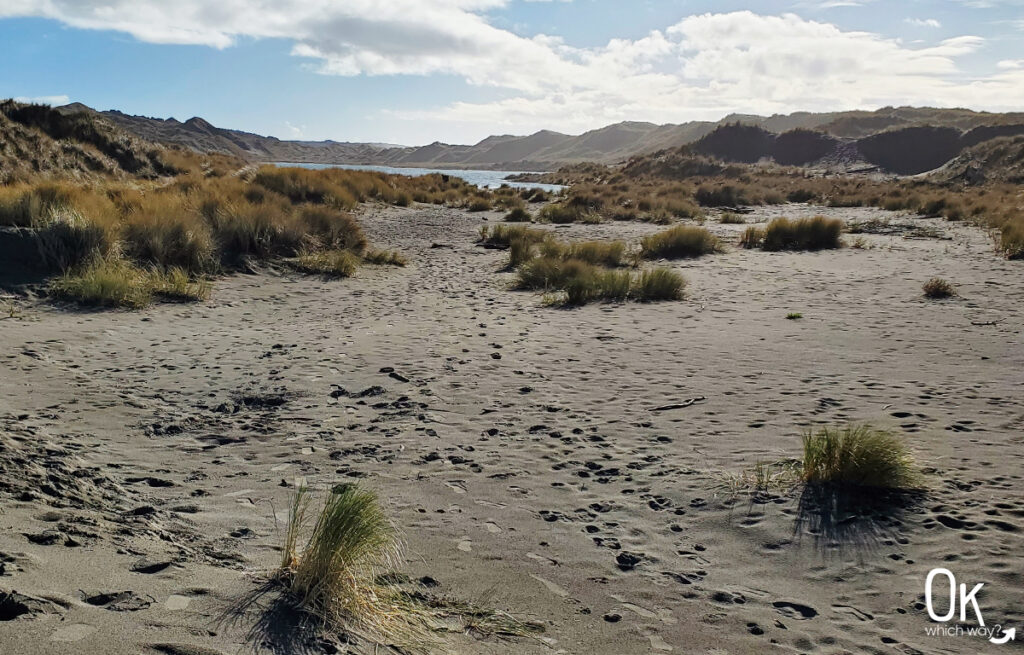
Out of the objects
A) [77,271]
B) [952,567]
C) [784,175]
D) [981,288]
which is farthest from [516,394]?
[784,175]

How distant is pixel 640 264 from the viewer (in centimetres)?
→ 1366

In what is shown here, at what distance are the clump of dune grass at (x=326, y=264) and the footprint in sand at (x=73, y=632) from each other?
1038 cm

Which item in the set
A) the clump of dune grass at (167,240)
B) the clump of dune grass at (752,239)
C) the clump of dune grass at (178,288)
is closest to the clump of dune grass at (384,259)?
the clump of dune grass at (167,240)

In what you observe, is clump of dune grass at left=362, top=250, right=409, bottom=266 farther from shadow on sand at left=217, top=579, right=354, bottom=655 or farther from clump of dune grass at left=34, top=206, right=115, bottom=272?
shadow on sand at left=217, top=579, right=354, bottom=655

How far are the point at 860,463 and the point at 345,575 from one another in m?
3.01

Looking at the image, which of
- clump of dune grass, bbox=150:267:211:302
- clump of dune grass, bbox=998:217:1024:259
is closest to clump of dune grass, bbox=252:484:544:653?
clump of dune grass, bbox=150:267:211:302

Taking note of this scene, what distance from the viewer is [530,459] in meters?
4.79

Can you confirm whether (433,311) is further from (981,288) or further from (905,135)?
(905,135)

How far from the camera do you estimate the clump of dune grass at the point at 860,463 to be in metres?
4.06

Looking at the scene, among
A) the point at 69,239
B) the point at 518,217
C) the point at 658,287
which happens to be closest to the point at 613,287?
the point at 658,287

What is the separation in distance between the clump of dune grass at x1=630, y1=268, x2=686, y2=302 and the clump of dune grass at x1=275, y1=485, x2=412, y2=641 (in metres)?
8.03

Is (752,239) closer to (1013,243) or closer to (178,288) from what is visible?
(1013,243)

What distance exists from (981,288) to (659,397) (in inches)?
281

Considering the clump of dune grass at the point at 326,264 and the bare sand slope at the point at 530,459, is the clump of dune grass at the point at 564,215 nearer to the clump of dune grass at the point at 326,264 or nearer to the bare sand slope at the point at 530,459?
the clump of dune grass at the point at 326,264
